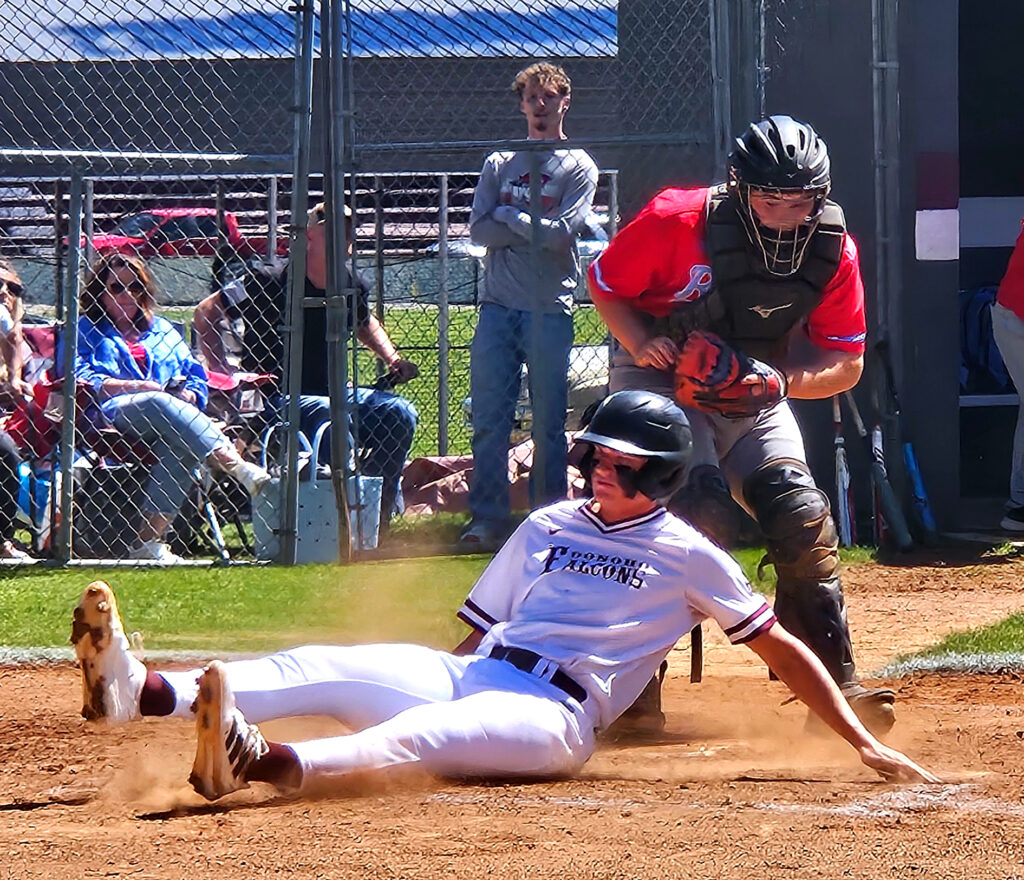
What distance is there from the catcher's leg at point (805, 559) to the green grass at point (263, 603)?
1651mm

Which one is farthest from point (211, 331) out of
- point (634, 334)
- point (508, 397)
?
point (634, 334)

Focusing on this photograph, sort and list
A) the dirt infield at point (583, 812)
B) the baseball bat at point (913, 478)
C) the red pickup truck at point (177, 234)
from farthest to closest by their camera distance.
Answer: the red pickup truck at point (177, 234), the baseball bat at point (913, 478), the dirt infield at point (583, 812)

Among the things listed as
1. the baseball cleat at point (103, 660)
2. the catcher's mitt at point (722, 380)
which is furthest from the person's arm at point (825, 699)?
the baseball cleat at point (103, 660)

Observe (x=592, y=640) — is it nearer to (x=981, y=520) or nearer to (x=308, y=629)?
(x=308, y=629)

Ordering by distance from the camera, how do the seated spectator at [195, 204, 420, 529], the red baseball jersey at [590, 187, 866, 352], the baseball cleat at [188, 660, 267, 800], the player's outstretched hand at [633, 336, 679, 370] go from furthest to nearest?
the seated spectator at [195, 204, 420, 529] < the red baseball jersey at [590, 187, 866, 352] < the player's outstretched hand at [633, 336, 679, 370] < the baseball cleat at [188, 660, 267, 800]

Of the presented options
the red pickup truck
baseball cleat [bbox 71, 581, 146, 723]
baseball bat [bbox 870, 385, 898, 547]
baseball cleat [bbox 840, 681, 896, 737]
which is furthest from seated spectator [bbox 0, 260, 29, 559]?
baseball cleat [bbox 840, 681, 896, 737]

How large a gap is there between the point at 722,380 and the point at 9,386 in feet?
15.6

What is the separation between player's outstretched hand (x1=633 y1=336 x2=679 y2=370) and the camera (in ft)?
16.4

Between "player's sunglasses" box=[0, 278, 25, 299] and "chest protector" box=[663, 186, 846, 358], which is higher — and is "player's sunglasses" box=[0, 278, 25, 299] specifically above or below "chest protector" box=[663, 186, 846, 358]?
above

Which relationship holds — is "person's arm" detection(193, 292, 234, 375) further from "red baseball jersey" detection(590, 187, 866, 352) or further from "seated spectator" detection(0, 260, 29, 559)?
"red baseball jersey" detection(590, 187, 866, 352)

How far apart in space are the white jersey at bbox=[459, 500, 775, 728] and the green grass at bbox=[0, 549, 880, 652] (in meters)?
1.98

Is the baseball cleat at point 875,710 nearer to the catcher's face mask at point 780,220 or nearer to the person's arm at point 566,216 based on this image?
the catcher's face mask at point 780,220

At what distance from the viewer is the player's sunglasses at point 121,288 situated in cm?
830

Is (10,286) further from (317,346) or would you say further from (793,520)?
(793,520)
